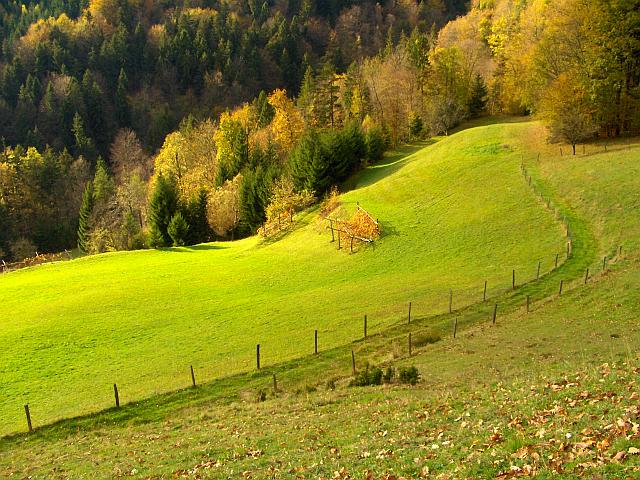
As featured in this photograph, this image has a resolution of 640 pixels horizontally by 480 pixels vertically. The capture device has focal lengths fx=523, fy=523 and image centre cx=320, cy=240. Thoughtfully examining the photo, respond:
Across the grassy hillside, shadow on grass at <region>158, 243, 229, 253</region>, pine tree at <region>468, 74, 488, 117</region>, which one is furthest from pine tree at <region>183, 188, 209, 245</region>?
the grassy hillside

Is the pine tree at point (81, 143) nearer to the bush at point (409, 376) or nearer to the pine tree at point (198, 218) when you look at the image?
the pine tree at point (198, 218)

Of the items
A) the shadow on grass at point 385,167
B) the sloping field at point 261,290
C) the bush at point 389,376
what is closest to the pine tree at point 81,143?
the sloping field at point 261,290

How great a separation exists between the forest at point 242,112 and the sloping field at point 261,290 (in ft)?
34.6

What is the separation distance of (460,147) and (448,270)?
3631cm

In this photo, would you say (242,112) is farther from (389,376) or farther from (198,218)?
(389,376)

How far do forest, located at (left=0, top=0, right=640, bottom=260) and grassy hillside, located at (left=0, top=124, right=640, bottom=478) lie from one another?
110 ft

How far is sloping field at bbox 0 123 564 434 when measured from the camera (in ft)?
107

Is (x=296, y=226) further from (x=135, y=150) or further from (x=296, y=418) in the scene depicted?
(x=135, y=150)

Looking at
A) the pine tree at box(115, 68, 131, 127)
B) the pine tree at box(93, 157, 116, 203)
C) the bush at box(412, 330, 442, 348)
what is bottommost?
the bush at box(412, 330, 442, 348)

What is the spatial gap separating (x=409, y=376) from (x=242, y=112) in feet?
297

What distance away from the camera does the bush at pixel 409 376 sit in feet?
77.8

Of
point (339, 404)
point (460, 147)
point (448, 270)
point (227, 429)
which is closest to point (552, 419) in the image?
point (339, 404)

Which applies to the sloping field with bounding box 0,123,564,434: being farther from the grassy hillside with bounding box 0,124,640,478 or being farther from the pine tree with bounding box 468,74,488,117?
the pine tree with bounding box 468,74,488,117

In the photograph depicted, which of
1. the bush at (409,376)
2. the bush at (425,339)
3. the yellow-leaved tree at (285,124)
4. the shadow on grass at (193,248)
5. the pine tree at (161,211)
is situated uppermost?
the yellow-leaved tree at (285,124)
